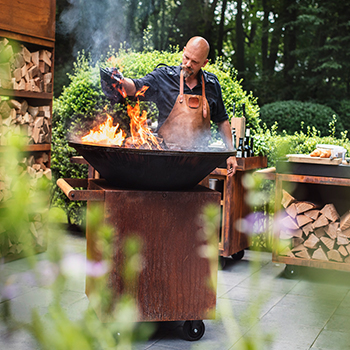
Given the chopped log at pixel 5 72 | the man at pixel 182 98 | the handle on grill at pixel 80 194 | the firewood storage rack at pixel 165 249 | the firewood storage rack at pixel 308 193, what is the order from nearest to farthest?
the handle on grill at pixel 80 194 → the firewood storage rack at pixel 165 249 → the man at pixel 182 98 → the firewood storage rack at pixel 308 193 → the chopped log at pixel 5 72

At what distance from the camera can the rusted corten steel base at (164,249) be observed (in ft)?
8.11

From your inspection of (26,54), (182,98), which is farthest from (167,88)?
(26,54)

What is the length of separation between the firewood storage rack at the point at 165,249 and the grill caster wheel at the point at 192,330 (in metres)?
0.01

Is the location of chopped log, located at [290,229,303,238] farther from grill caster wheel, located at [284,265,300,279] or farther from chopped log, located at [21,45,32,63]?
chopped log, located at [21,45,32,63]

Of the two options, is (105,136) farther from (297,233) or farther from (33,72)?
(297,233)

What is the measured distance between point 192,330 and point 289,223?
1548 millimetres

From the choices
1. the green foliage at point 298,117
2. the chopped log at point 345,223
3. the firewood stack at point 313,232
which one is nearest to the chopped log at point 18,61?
the firewood stack at point 313,232

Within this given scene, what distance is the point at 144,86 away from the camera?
9.84 feet

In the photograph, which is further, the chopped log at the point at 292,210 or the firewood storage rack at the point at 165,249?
the chopped log at the point at 292,210

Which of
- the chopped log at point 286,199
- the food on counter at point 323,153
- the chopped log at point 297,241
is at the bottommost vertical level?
the chopped log at point 297,241

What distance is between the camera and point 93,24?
10789 millimetres

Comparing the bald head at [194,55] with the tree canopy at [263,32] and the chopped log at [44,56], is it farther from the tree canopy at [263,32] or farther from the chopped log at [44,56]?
the tree canopy at [263,32]

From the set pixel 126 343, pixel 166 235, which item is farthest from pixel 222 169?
pixel 126 343

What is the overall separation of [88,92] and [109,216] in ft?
9.82
